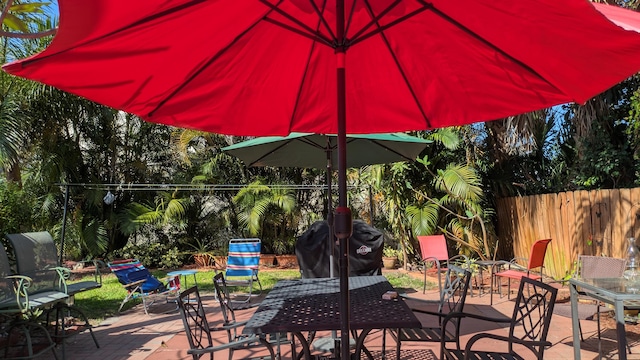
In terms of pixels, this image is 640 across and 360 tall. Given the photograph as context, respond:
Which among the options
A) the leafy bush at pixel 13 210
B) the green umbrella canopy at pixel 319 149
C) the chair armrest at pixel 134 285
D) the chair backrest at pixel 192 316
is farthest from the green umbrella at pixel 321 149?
the leafy bush at pixel 13 210

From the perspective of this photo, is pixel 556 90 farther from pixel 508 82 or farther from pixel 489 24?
pixel 489 24

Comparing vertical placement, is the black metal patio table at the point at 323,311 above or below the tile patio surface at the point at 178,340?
above

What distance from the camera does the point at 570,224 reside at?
21.6ft

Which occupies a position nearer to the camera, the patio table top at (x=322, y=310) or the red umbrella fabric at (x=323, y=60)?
the red umbrella fabric at (x=323, y=60)

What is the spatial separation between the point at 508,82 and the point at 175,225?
9.68 m

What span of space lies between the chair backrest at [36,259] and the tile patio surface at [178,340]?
0.73 m

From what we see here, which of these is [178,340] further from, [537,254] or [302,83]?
[537,254]

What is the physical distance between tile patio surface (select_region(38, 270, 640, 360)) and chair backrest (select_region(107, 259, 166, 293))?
14.4 inches

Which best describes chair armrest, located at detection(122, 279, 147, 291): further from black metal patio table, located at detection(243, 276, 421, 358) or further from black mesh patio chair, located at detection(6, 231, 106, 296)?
black metal patio table, located at detection(243, 276, 421, 358)

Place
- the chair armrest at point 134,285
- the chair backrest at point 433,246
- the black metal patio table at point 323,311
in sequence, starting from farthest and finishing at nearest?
1. the chair backrest at point 433,246
2. the chair armrest at point 134,285
3. the black metal patio table at point 323,311

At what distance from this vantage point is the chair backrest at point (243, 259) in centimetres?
697

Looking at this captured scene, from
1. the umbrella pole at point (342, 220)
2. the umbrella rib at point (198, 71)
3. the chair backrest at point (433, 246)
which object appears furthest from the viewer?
the chair backrest at point (433, 246)

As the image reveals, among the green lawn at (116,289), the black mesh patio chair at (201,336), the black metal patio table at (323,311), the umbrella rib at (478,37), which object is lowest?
the green lawn at (116,289)

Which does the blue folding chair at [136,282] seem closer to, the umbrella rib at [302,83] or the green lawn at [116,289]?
the green lawn at [116,289]
